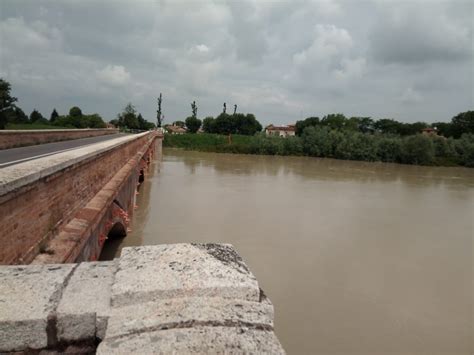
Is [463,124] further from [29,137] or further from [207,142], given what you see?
[29,137]

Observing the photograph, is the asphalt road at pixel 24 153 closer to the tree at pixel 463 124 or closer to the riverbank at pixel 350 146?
the riverbank at pixel 350 146

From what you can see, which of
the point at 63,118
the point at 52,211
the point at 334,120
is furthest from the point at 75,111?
the point at 52,211

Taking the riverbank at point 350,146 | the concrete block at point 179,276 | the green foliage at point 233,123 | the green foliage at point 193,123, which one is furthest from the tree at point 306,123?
the concrete block at point 179,276

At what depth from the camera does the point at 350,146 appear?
4828 cm

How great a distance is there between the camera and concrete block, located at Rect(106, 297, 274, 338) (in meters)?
1.25

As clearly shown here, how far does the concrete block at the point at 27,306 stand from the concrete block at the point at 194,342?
1.01ft

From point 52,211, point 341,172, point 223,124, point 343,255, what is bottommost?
point 343,255

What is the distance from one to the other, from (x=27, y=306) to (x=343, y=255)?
892cm

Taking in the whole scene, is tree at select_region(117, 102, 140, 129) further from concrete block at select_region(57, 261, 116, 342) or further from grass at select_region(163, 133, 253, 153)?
concrete block at select_region(57, 261, 116, 342)

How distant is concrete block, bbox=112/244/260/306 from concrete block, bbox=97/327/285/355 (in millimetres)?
175

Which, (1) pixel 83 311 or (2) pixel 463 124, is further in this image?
(2) pixel 463 124

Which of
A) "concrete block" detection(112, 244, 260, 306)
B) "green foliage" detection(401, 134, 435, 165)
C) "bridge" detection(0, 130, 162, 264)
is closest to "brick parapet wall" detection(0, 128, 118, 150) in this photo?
"bridge" detection(0, 130, 162, 264)

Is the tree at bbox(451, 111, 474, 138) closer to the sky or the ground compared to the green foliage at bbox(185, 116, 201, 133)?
closer to the sky

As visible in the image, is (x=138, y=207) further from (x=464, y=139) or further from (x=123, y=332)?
(x=464, y=139)
